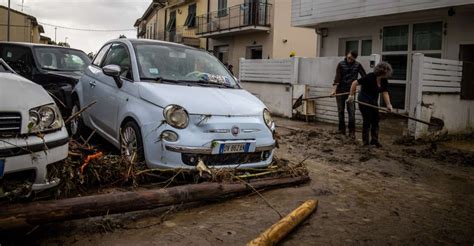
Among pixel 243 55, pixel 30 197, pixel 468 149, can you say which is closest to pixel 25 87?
pixel 30 197

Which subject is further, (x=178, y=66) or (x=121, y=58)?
(x=121, y=58)

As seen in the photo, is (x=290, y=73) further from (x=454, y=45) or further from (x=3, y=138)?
(x=3, y=138)

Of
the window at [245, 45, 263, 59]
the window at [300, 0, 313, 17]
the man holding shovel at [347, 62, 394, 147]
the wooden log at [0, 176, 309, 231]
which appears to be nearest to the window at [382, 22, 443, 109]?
the window at [300, 0, 313, 17]

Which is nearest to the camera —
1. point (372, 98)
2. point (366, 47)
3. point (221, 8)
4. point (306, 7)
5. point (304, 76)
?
point (372, 98)

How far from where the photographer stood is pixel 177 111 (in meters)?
4.58

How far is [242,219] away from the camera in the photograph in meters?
3.95

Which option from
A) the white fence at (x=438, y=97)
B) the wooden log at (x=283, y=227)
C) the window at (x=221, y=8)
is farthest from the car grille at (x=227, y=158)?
the window at (x=221, y=8)

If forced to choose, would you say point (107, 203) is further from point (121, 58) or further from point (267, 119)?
point (121, 58)

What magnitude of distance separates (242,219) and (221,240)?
512 mm

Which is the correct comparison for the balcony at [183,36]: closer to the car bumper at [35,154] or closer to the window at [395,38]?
the window at [395,38]

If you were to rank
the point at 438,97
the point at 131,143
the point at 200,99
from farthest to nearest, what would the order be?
the point at 438,97 < the point at 131,143 < the point at 200,99

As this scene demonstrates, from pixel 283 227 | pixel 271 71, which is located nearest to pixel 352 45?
pixel 271 71

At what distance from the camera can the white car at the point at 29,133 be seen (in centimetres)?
318

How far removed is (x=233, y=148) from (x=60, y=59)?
5.77m
